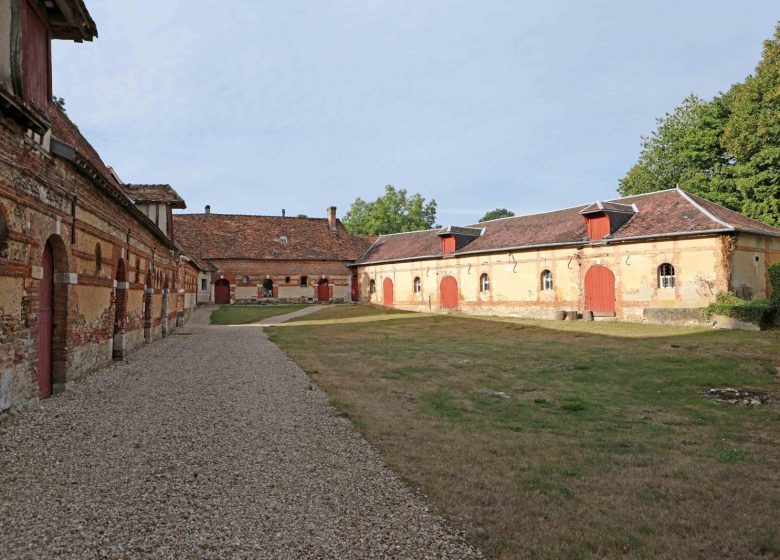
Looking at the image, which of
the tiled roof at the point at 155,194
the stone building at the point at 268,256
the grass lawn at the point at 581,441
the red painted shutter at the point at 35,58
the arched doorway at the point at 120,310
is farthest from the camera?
the stone building at the point at 268,256

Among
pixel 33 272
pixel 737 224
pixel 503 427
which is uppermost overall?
pixel 737 224

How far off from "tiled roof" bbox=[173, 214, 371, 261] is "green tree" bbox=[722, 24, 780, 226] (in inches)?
1102

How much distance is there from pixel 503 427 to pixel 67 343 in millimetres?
7562

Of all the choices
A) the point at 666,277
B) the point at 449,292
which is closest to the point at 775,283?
the point at 666,277

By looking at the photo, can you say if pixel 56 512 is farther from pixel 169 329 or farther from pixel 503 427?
pixel 169 329

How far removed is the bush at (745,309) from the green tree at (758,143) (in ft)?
34.5

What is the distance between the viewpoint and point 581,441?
6.84 meters

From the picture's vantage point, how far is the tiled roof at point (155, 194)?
19922mm

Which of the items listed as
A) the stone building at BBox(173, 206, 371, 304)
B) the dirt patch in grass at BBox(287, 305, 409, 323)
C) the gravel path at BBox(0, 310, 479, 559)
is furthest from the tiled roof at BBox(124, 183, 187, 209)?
the stone building at BBox(173, 206, 371, 304)

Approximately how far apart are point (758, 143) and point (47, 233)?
31.6m

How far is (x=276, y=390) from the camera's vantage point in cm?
951

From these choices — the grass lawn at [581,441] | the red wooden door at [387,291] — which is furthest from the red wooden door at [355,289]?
the grass lawn at [581,441]

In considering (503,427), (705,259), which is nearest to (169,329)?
(503,427)

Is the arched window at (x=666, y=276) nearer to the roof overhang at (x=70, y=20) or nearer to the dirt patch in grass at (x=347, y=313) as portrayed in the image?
the dirt patch in grass at (x=347, y=313)
